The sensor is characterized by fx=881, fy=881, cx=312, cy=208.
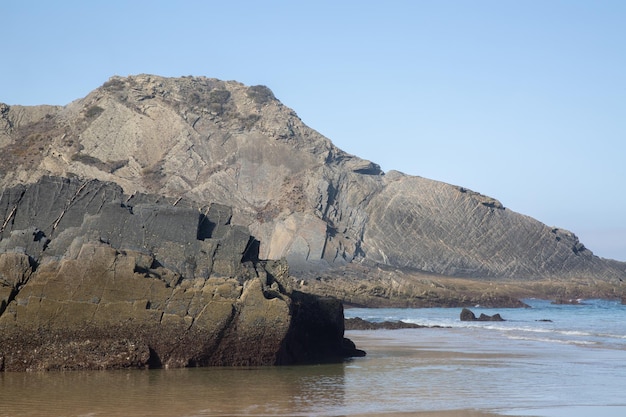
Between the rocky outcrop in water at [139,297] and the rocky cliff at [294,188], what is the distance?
45430 millimetres

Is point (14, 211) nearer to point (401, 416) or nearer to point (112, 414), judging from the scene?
point (112, 414)

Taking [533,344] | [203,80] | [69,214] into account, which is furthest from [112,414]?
[203,80]

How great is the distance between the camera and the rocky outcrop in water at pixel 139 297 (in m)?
14.0

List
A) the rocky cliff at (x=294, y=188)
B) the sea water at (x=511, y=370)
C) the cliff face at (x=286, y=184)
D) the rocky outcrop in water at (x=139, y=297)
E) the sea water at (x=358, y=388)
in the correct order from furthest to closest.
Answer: the cliff face at (x=286, y=184)
the rocky cliff at (x=294, y=188)
the rocky outcrop in water at (x=139, y=297)
the sea water at (x=511, y=370)
the sea water at (x=358, y=388)

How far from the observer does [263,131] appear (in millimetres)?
79875

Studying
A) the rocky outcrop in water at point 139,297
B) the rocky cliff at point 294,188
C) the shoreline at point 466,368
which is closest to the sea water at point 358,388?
the shoreline at point 466,368

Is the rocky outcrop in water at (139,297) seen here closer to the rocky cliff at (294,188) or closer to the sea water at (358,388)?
the sea water at (358,388)

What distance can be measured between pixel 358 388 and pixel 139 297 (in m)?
3.90

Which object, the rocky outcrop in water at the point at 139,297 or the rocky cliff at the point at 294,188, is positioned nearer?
the rocky outcrop in water at the point at 139,297

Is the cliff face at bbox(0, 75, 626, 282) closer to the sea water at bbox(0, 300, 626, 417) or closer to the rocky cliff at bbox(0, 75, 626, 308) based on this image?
the rocky cliff at bbox(0, 75, 626, 308)

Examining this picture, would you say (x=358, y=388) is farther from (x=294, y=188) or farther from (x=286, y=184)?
(x=286, y=184)

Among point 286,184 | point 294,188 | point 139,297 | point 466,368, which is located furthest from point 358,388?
point 286,184

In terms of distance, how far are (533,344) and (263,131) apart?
2317 inches

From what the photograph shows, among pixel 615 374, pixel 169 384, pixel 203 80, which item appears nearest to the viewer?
pixel 169 384
